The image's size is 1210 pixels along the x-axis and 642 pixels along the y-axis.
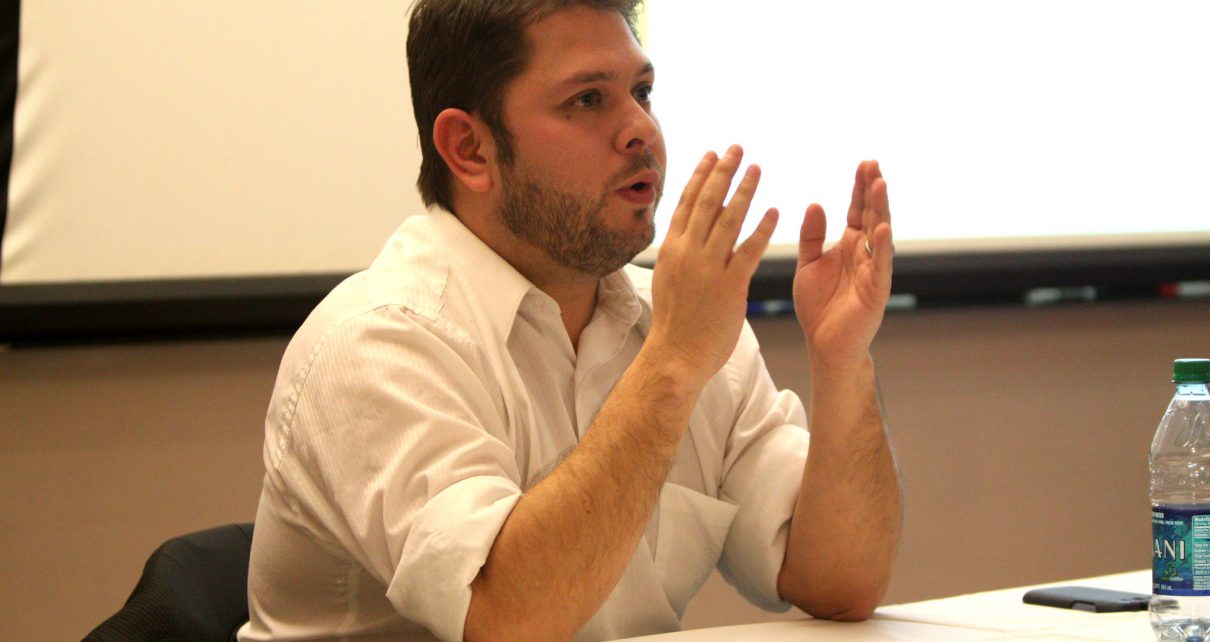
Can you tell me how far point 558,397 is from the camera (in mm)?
1488

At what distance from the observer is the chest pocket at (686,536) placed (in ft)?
4.98

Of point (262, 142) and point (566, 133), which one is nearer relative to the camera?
point (566, 133)

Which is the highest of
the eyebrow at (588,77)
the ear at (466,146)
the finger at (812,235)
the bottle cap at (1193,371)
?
the eyebrow at (588,77)

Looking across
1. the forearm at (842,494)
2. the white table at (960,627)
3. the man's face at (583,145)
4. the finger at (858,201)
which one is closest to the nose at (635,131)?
the man's face at (583,145)

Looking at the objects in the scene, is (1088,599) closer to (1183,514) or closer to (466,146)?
(1183,514)

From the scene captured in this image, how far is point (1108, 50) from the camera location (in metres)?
2.79

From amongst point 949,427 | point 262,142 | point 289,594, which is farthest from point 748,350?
point 949,427

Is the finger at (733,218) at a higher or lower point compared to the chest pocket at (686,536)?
higher

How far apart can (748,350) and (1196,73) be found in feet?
5.77

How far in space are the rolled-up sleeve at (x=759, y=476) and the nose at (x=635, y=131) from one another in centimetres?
34

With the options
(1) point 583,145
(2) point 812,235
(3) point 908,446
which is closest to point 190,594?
(1) point 583,145

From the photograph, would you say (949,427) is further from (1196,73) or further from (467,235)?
(467,235)

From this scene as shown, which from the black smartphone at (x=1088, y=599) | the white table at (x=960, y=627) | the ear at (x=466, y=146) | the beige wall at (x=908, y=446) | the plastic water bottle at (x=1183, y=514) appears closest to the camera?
the plastic water bottle at (x=1183, y=514)

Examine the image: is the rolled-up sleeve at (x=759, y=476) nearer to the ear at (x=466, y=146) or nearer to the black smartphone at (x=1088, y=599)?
the black smartphone at (x=1088, y=599)
